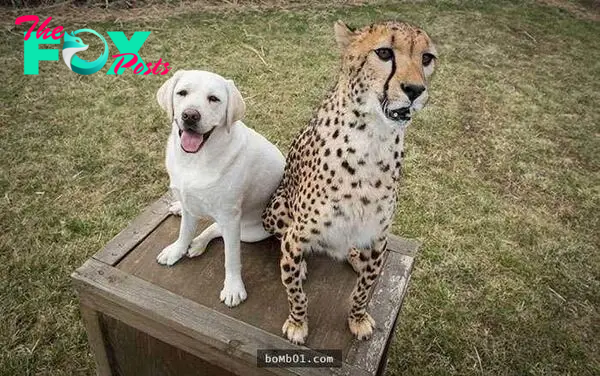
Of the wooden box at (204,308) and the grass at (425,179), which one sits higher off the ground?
the wooden box at (204,308)

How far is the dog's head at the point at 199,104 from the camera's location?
168 cm

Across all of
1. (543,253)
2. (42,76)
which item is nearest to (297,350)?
(543,253)

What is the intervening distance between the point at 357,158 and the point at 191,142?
60 centimetres

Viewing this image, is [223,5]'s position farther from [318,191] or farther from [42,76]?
[318,191]

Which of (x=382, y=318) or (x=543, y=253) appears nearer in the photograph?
(x=382, y=318)

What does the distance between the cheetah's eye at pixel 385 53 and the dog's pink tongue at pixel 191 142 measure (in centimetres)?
72

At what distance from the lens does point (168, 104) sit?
1811 mm

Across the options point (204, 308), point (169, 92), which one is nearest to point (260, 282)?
point (204, 308)

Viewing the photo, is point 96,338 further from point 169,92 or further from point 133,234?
point 169,92

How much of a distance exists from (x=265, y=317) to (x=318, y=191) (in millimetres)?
656

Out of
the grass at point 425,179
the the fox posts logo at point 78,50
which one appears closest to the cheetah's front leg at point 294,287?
the grass at point 425,179

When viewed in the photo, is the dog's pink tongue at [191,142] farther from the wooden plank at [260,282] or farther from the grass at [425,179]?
the grass at [425,179]

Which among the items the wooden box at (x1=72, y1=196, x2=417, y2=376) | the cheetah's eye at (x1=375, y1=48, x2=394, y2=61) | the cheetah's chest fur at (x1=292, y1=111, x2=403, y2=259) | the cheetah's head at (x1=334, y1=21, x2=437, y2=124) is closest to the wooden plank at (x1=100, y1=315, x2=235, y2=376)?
the wooden box at (x1=72, y1=196, x2=417, y2=376)

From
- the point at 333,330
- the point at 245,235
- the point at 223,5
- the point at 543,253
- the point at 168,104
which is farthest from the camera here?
the point at 223,5
